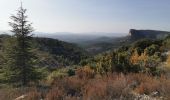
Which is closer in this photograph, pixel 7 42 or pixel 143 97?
pixel 143 97

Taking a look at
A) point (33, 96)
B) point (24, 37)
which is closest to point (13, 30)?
point (24, 37)

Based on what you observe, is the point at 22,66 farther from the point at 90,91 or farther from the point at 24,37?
the point at 90,91

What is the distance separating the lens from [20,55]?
13.8 meters

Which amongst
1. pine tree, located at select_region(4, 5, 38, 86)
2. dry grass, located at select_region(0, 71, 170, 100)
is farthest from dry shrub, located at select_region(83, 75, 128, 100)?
pine tree, located at select_region(4, 5, 38, 86)

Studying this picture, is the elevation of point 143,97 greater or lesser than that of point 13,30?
lesser

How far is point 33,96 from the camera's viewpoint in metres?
6.70

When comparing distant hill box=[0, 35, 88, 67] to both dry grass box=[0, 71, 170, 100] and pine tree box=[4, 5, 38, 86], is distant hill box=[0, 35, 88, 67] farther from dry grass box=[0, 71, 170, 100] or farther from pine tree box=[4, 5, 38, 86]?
dry grass box=[0, 71, 170, 100]

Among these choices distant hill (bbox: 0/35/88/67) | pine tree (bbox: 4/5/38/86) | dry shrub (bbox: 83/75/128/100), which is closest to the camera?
dry shrub (bbox: 83/75/128/100)

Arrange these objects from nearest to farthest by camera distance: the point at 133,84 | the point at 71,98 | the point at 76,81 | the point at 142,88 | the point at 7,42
→ the point at 71,98 < the point at 142,88 < the point at 133,84 < the point at 76,81 < the point at 7,42

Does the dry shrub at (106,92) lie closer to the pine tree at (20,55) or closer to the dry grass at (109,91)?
the dry grass at (109,91)

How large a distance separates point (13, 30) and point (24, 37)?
2.05 ft

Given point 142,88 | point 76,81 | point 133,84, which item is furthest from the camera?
point 76,81

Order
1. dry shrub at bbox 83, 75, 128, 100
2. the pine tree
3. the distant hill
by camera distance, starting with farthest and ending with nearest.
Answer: the distant hill < the pine tree < dry shrub at bbox 83, 75, 128, 100

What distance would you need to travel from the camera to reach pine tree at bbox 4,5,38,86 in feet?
45.0
